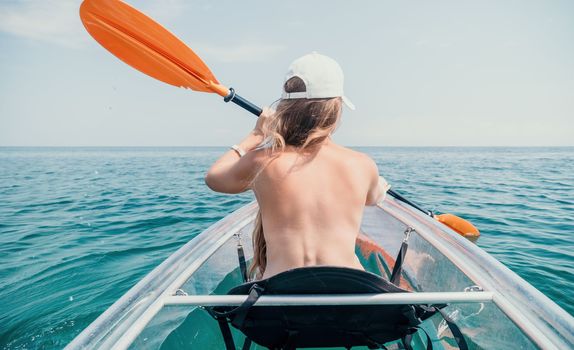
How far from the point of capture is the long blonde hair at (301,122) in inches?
56.0

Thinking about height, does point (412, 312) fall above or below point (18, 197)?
above

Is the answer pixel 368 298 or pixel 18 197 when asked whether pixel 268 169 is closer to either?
pixel 368 298

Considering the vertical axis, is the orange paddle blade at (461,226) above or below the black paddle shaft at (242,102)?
below

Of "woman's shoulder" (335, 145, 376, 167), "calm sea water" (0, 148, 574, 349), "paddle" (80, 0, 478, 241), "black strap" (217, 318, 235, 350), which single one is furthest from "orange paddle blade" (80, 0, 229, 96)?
"calm sea water" (0, 148, 574, 349)

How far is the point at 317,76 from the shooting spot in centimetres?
141

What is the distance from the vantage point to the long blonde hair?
142 centimetres

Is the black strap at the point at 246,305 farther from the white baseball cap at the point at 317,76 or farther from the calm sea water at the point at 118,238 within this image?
the calm sea water at the point at 118,238

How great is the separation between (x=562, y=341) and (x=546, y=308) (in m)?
0.16

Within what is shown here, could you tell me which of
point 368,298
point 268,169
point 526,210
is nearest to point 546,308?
point 368,298

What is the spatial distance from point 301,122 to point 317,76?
196 mm

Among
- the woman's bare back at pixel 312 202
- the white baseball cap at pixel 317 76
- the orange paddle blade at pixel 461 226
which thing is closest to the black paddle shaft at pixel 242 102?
the white baseball cap at pixel 317 76

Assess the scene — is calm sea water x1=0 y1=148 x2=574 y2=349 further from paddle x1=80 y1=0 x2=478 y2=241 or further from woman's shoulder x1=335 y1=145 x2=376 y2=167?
woman's shoulder x1=335 y1=145 x2=376 y2=167

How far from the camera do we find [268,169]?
136 centimetres

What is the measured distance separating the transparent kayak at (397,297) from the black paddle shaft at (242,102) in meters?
0.98
